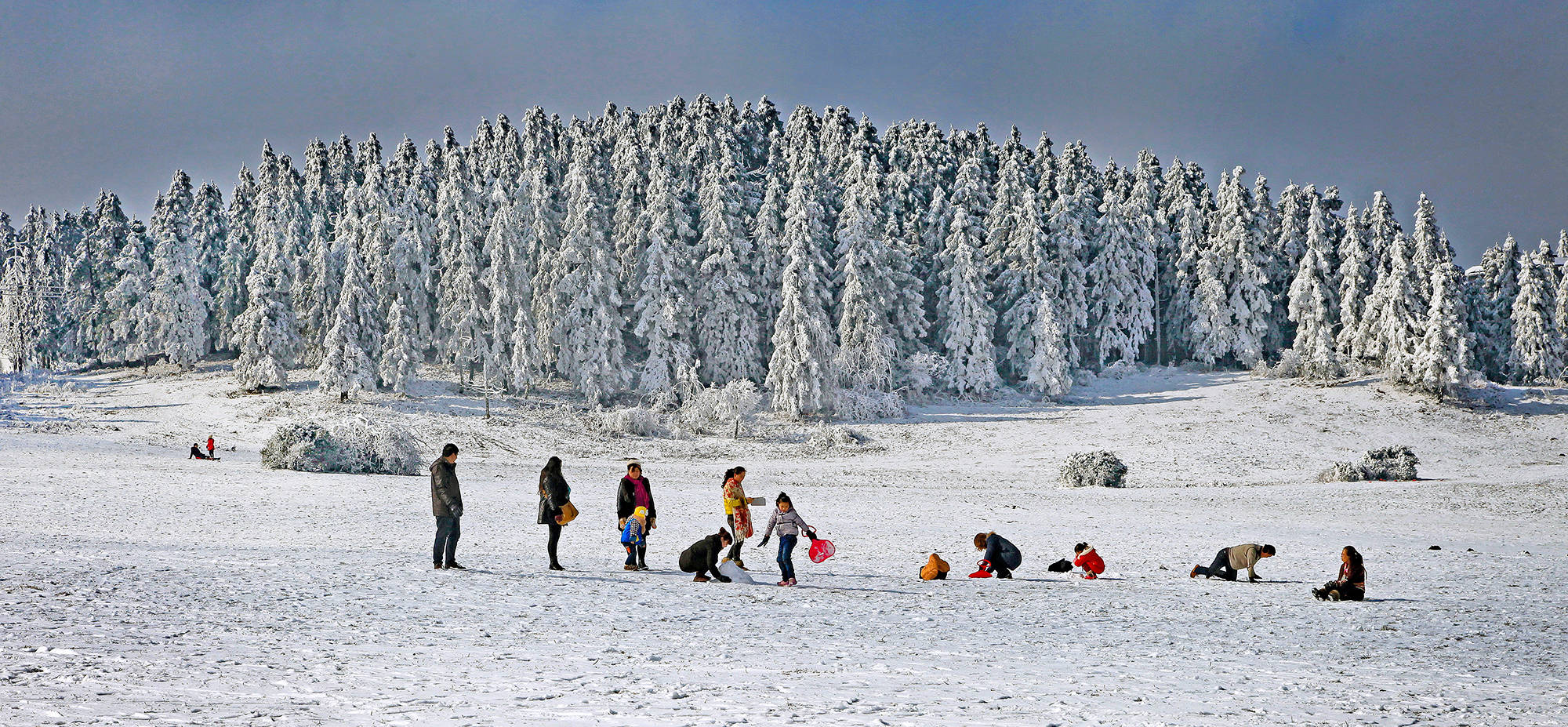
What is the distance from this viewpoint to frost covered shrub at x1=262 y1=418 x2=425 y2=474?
32.2 metres

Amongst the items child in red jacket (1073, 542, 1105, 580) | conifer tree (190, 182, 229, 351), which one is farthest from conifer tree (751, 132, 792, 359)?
child in red jacket (1073, 542, 1105, 580)

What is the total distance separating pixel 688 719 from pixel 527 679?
1645 millimetres

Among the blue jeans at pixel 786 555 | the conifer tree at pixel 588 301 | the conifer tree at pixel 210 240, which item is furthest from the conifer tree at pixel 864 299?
the conifer tree at pixel 210 240

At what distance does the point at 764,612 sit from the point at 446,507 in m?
4.80

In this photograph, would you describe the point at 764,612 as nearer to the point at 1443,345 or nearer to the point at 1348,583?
the point at 1348,583

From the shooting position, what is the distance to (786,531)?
13.9 m

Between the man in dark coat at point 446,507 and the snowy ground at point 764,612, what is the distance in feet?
1.51

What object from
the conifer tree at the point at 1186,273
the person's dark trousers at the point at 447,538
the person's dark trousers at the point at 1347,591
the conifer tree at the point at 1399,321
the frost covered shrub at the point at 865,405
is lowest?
the person's dark trousers at the point at 1347,591

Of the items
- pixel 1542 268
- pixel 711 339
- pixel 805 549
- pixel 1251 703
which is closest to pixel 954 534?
pixel 805 549

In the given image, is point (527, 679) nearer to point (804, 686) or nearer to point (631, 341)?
point (804, 686)

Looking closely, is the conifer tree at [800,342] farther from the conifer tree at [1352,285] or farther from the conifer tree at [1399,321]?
the conifer tree at [1352,285]

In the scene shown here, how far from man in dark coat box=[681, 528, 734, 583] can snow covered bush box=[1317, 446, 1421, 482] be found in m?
28.2

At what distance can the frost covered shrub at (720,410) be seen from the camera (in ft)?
169

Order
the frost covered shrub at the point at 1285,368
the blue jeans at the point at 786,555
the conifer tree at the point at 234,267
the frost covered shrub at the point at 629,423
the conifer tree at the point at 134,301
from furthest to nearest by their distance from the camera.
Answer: the conifer tree at the point at 234,267, the conifer tree at the point at 134,301, the frost covered shrub at the point at 1285,368, the frost covered shrub at the point at 629,423, the blue jeans at the point at 786,555
